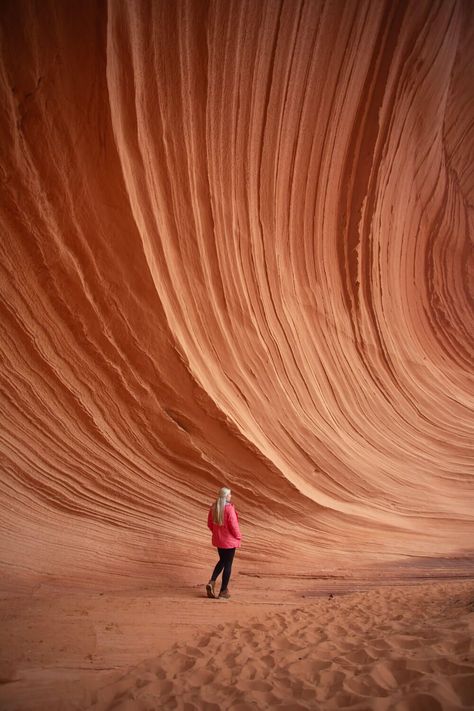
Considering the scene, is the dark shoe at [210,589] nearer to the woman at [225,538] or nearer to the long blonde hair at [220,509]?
the woman at [225,538]

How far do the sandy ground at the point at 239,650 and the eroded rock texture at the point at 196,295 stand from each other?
960 mm

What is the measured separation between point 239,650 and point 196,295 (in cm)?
400

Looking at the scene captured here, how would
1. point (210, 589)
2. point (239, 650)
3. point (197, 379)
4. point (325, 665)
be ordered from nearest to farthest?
point (325, 665), point (239, 650), point (210, 589), point (197, 379)

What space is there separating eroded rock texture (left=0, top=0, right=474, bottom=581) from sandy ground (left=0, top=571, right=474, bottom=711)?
960 millimetres

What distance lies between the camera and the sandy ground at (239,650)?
7.57ft

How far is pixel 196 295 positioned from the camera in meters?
6.00

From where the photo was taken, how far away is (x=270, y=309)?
22.5ft

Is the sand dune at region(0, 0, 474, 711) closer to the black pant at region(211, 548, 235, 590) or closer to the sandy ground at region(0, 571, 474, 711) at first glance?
the sandy ground at region(0, 571, 474, 711)

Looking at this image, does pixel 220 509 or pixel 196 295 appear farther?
pixel 196 295

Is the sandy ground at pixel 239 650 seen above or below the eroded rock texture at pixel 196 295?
below

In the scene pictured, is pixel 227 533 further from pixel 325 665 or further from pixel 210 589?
pixel 325 665

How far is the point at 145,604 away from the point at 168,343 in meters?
2.73

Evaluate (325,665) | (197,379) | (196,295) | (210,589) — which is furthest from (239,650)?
(196,295)

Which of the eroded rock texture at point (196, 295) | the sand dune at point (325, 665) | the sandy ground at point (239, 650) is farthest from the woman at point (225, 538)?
the eroded rock texture at point (196, 295)
